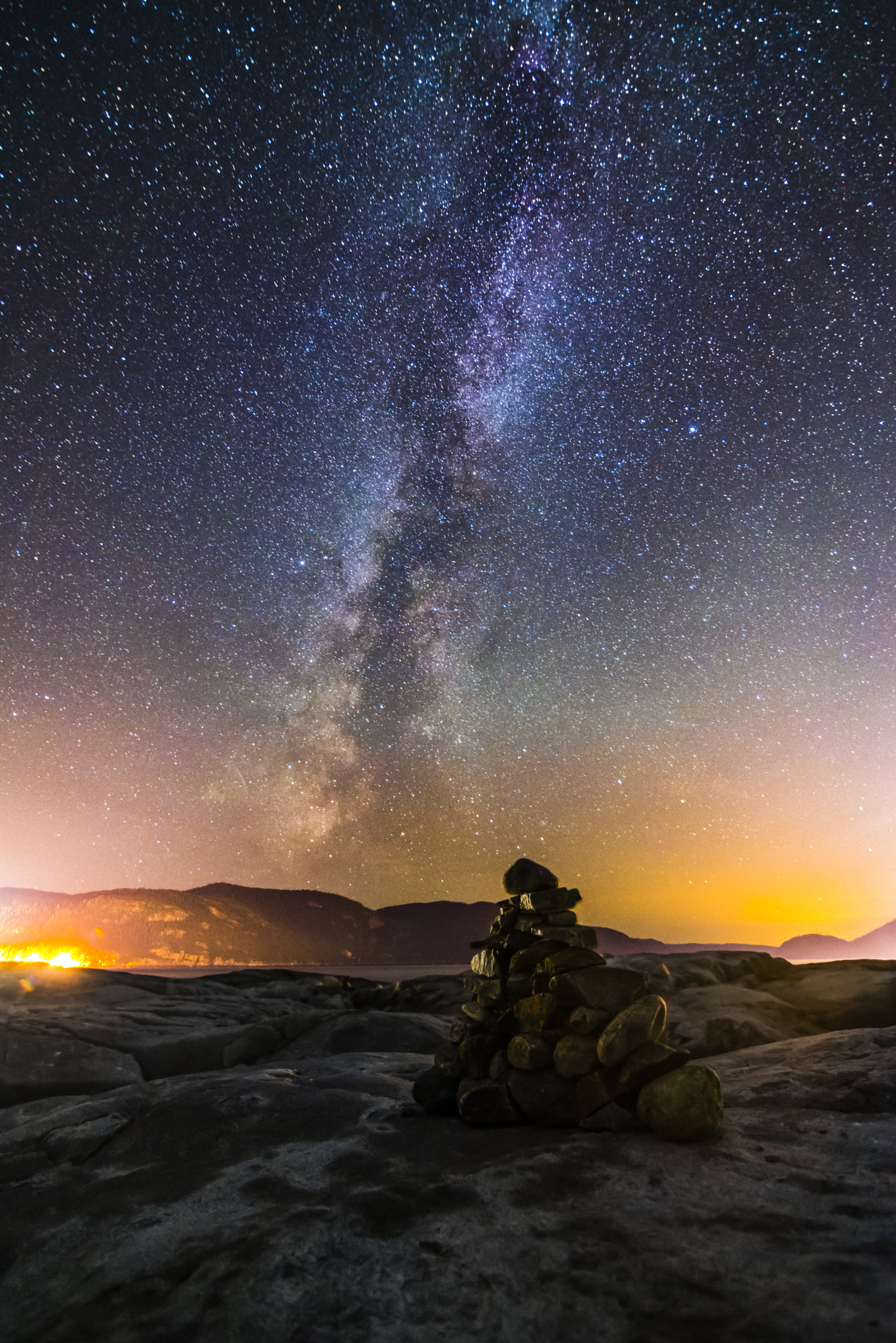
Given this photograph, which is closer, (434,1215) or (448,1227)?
(448,1227)

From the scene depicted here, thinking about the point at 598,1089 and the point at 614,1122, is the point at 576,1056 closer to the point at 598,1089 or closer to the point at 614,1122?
the point at 598,1089

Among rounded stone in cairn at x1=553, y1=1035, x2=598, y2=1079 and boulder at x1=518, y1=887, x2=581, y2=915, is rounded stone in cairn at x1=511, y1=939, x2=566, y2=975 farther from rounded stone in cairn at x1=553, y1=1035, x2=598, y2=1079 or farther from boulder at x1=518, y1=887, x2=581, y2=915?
rounded stone in cairn at x1=553, y1=1035, x2=598, y2=1079

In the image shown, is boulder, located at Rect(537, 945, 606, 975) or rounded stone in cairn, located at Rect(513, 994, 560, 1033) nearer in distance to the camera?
rounded stone in cairn, located at Rect(513, 994, 560, 1033)

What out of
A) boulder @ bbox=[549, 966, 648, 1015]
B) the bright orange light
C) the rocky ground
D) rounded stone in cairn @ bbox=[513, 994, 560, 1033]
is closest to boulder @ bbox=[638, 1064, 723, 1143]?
the rocky ground

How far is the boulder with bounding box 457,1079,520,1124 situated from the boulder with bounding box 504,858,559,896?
2365 millimetres

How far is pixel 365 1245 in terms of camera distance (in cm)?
394

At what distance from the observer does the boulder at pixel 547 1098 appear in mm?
6309

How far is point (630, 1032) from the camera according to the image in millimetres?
6234

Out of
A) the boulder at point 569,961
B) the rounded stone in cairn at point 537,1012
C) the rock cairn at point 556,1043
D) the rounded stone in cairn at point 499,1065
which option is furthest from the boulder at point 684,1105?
the rounded stone in cairn at point 499,1065

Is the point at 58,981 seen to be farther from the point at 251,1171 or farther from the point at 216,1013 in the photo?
the point at 251,1171

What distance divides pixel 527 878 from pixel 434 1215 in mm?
4338

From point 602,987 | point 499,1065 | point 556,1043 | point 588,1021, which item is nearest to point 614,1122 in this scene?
point 588,1021

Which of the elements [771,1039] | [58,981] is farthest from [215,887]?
[771,1039]

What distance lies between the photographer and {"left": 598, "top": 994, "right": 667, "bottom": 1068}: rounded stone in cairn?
6227mm
